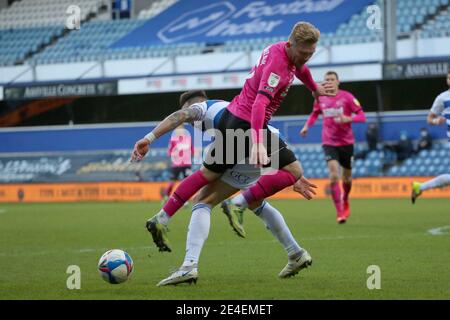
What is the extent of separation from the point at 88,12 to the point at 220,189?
30584 mm


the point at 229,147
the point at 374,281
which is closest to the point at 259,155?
the point at 229,147

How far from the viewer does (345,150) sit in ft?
50.9

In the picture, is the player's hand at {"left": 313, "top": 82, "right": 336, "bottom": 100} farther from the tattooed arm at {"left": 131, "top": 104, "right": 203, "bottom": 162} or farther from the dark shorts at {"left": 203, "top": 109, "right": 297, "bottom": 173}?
the tattooed arm at {"left": 131, "top": 104, "right": 203, "bottom": 162}

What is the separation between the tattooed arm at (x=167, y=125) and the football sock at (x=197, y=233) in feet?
2.33

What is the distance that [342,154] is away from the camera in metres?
15.5

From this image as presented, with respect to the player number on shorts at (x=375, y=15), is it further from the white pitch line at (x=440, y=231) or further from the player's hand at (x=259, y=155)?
the player's hand at (x=259, y=155)

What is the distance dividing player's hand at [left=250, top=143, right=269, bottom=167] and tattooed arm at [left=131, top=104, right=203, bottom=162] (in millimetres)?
713

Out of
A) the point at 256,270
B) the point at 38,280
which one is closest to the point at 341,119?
the point at 256,270

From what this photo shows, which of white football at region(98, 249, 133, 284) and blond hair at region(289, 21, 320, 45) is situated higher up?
blond hair at region(289, 21, 320, 45)

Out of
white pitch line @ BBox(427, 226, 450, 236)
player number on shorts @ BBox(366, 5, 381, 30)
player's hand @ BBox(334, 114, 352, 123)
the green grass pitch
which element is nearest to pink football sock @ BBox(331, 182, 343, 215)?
the green grass pitch

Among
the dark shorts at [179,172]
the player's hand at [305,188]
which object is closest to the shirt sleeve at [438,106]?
the player's hand at [305,188]

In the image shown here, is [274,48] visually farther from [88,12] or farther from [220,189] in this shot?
[88,12]

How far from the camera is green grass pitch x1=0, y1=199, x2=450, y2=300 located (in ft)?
23.4
